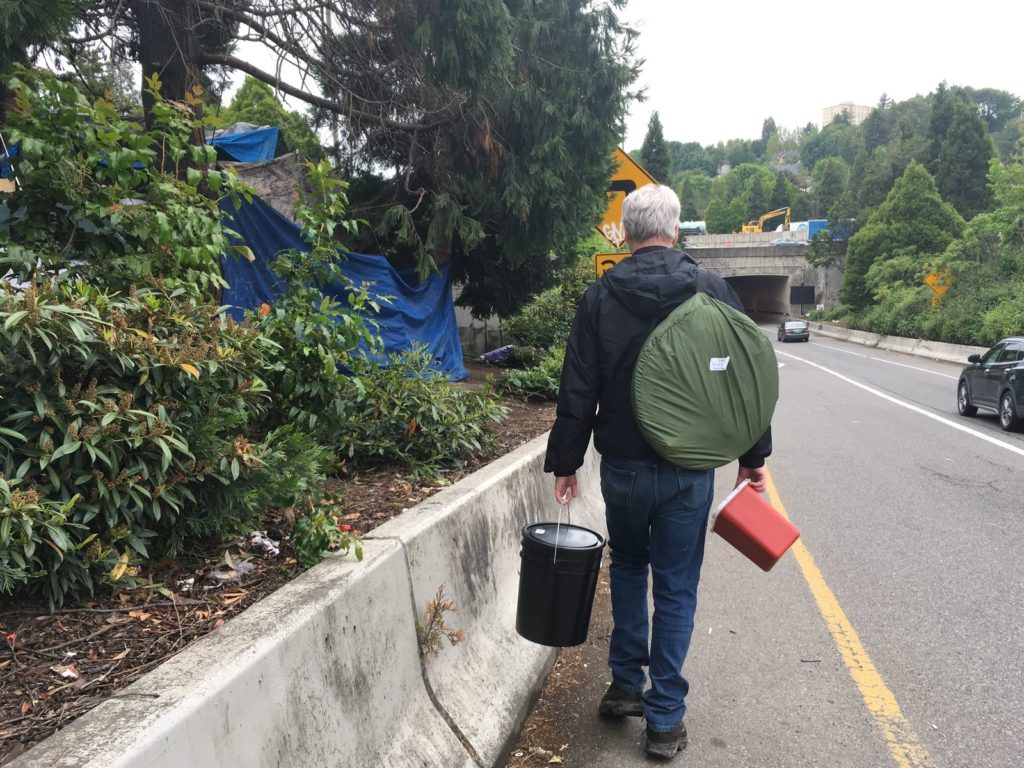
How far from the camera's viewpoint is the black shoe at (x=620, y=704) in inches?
142

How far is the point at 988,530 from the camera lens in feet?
22.0

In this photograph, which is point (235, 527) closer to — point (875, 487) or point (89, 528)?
point (89, 528)

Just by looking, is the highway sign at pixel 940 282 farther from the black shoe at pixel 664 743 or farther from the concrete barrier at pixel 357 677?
the black shoe at pixel 664 743

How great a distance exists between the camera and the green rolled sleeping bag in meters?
3.16

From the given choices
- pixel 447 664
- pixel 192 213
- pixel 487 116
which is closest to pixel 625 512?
pixel 447 664

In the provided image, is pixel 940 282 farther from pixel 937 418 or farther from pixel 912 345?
pixel 937 418

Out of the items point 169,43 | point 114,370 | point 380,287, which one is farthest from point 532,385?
point 114,370

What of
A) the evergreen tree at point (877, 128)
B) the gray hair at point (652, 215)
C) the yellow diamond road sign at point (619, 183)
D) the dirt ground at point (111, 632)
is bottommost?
the dirt ground at point (111, 632)

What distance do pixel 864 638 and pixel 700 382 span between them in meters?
2.37

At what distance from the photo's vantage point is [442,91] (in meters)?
9.83

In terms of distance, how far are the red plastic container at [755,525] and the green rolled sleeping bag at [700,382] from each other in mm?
282

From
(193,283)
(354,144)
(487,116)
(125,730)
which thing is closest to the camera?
(125,730)

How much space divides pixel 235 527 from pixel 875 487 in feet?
23.5

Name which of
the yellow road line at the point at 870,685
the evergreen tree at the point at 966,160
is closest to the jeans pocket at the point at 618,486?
the yellow road line at the point at 870,685
